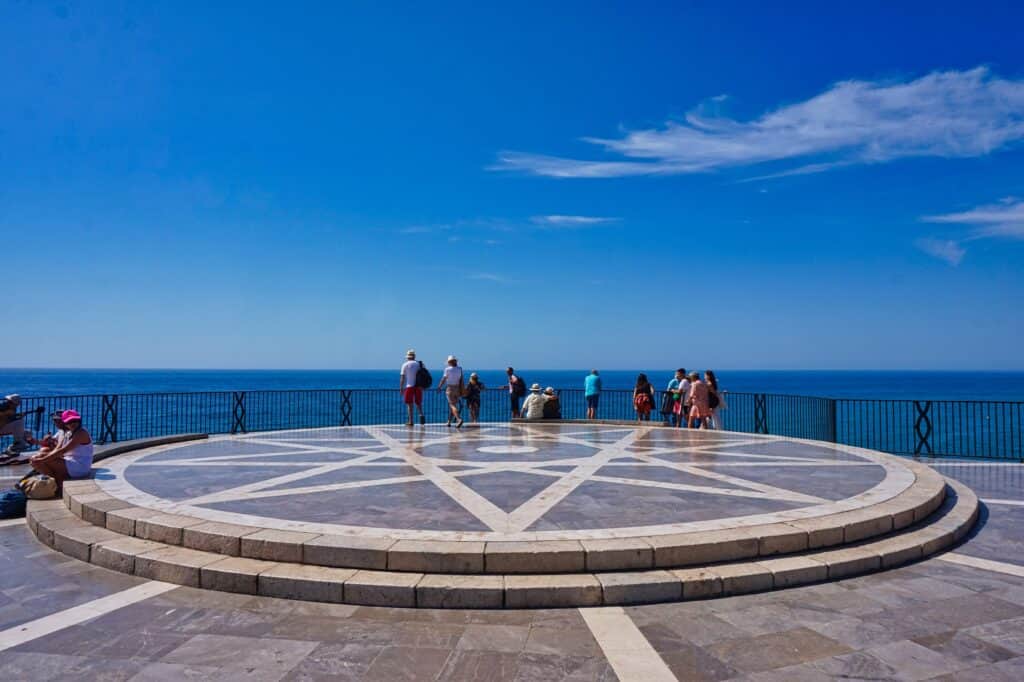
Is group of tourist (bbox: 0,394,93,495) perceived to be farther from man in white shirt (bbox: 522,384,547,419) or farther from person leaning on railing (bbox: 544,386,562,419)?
→ person leaning on railing (bbox: 544,386,562,419)

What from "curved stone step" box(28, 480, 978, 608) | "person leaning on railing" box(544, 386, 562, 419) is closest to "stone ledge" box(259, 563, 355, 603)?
"curved stone step" box(28, 480, 978, 608)

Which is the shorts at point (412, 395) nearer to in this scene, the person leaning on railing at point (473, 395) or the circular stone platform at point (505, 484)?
the person leaning on railing at point (473, 395)

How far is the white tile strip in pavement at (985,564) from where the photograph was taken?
5.45m

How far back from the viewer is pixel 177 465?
375 inches

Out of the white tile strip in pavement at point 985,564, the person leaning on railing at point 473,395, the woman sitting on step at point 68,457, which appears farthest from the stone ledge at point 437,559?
the person leaning on railing at point 473,395

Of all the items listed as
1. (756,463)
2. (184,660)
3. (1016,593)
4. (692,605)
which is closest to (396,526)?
(184,660)

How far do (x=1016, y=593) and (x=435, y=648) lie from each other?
4.36 meters

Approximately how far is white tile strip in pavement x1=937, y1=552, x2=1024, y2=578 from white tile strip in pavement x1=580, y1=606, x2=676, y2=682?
10.9 ft

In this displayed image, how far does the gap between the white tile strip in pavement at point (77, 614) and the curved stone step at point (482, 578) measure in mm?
201

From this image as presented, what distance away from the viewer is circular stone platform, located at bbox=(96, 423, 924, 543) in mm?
6074

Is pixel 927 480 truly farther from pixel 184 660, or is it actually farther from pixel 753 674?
pixel 184 660

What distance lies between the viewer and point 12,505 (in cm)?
747

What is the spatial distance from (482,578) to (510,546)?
0.36m

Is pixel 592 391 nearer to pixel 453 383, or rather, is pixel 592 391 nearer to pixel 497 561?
pixel 453 383
